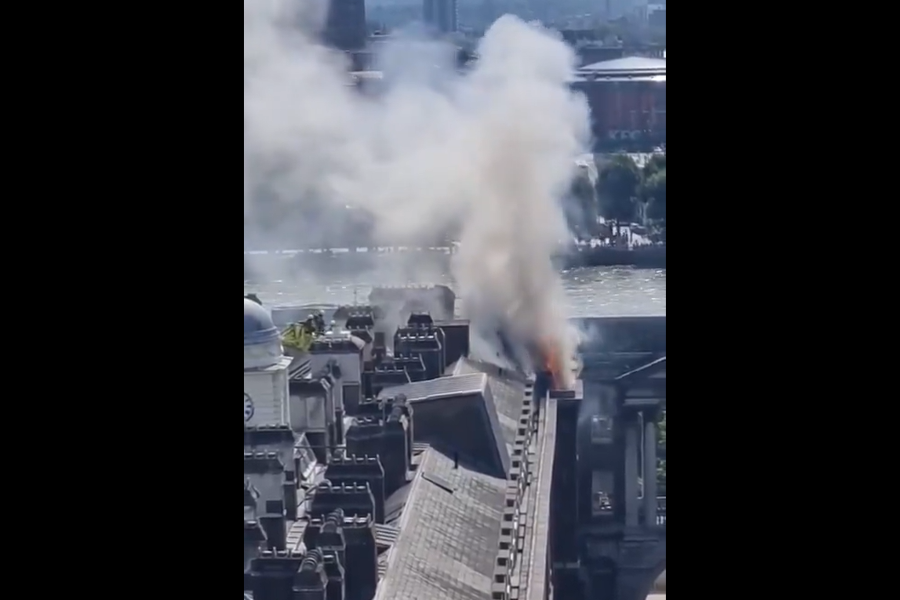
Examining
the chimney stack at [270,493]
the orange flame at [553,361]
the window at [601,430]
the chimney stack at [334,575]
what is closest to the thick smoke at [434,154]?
the orange flame at [553,361]

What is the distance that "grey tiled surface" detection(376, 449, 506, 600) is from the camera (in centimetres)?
148

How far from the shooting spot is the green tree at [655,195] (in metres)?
1.05

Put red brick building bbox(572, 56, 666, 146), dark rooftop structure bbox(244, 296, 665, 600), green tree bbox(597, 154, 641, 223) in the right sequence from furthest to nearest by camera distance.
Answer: dark rooftop structure bbox(244, 296, 665, 600)
green tree bbox(597, 154, 641, 223)
red brick building bbox(572, 56, 666, 146)

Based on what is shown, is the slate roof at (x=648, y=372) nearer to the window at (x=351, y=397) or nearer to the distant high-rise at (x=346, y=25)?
the window at (x=351, y=397)

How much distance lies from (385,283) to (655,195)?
42cm

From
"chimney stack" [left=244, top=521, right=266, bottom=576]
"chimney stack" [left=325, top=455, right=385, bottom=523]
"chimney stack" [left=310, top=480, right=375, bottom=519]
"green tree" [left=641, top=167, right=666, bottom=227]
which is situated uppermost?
"green tree" [left=641, top=167, right=666, bottom=227]

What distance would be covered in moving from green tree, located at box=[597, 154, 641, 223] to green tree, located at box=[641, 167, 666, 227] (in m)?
0.02

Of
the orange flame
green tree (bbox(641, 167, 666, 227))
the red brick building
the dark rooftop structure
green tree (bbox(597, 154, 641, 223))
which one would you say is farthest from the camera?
the orange flame

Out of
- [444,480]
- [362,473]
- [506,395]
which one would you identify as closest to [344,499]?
[362,473]

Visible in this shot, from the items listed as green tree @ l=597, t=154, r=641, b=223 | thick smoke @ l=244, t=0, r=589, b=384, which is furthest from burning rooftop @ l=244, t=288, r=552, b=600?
green tree @ l=597, t=154, r=641, b=223

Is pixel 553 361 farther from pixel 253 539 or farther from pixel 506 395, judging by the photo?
pixel 253 539

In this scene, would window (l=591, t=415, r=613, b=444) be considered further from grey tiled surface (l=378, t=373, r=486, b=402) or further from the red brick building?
the red brick building
